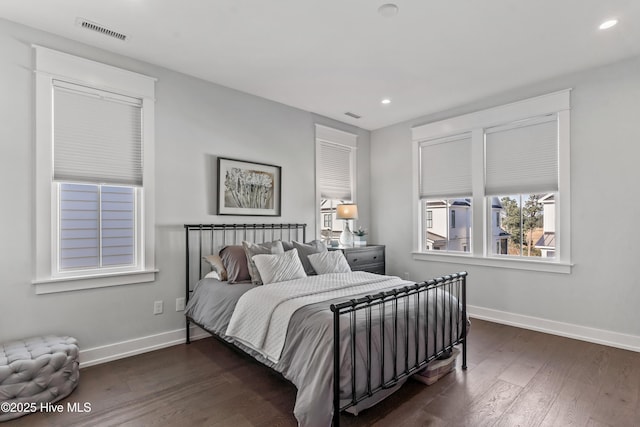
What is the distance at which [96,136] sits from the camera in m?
3.03

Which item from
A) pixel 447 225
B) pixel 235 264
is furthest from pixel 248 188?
pixel 447 225

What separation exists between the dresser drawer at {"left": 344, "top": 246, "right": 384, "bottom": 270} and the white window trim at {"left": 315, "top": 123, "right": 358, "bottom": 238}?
59cm

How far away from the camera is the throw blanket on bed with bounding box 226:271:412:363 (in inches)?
89.3

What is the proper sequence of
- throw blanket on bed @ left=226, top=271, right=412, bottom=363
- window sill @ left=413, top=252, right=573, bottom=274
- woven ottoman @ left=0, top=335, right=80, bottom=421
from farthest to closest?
window sill @ left=413, top=252, right=573, bottom=274, throw blanket on bed @ left=226, top=271, right=412, bottom=363, woven ottoman @ left=0, top=335, right=80, bottom=421

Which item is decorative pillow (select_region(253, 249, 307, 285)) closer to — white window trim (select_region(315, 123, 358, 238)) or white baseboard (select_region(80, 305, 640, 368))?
white baseboard (select_region(80, 305, 640, 368))

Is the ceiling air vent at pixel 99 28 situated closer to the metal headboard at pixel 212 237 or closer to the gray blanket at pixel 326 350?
the metal headboard at pixel 212 237

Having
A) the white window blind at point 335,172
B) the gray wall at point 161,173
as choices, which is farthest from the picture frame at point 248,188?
the white window blind at point 335,172

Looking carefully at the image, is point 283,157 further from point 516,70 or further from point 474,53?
point 516,70

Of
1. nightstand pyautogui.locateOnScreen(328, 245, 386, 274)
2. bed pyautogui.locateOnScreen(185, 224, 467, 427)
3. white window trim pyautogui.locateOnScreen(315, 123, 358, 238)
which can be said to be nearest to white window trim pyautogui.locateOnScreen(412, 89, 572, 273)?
nightstand pyautogui.locateOnScreen(328, 245, 386, 274)

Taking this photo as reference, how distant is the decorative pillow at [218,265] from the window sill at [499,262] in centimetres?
292

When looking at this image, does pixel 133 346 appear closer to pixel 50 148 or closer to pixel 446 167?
pixel 50 148

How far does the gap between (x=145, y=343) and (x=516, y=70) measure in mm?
4613

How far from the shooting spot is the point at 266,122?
167 inches

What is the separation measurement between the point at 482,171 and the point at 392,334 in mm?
2956
